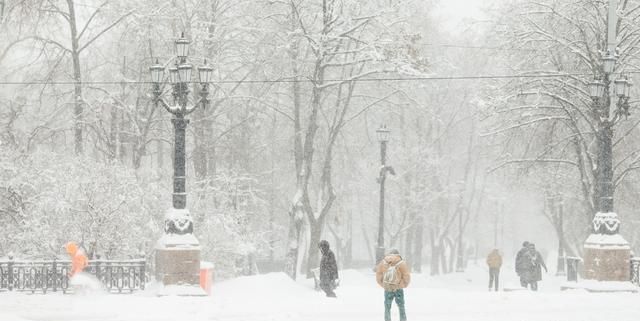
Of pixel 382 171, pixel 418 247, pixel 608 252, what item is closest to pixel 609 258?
pixel 608 252

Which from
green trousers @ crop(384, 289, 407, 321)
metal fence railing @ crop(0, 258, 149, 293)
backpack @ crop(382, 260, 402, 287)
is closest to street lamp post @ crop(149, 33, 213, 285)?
metal fence railing @ crop(0, 258, 149, 293)

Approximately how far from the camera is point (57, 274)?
71.3ft

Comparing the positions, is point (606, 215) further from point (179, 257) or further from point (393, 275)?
point (179, 257)

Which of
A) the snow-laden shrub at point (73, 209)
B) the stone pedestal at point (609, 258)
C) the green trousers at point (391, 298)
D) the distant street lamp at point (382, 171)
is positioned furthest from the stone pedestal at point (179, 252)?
the distant street lamp at point (382, 171)

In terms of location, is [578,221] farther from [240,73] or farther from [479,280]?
A: [240,73]

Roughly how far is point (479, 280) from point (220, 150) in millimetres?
19526

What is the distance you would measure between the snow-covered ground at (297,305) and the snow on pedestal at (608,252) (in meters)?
0.73

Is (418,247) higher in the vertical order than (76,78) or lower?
lower

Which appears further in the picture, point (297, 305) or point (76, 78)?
point (76, 78)

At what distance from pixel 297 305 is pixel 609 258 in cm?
826

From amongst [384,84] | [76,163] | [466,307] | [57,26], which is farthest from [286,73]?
[466,307]

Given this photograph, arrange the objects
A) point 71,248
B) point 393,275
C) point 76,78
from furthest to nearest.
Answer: point 76,78 < point 71,248 < point 393,275

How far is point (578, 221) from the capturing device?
1769 inches

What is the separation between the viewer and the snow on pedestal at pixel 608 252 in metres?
23.0
